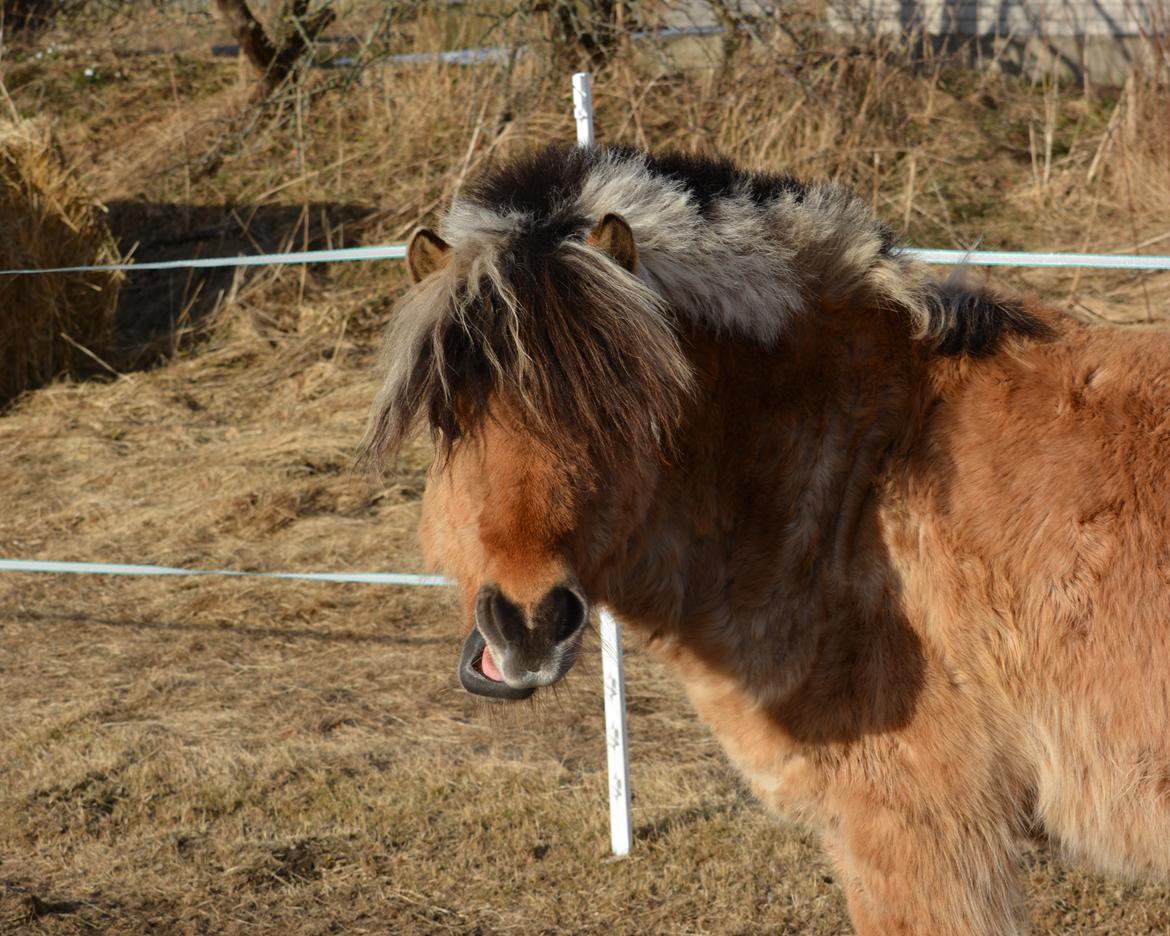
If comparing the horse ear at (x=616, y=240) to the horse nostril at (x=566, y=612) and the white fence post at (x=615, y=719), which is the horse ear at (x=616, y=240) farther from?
the white fence post at (x=615, y=719)

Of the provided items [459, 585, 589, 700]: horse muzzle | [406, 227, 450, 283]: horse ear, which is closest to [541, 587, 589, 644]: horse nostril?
[459, 585, 589, 700]: horse muzzle

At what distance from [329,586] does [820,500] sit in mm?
4353

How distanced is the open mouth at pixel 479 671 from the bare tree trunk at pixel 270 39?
8.94 metres

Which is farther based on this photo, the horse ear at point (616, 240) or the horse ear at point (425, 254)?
the horse ear at point (425, 254)

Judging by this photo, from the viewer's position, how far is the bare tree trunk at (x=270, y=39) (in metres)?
10.8

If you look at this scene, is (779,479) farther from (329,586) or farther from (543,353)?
(329,586)

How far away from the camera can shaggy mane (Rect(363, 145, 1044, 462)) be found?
91.5 inches

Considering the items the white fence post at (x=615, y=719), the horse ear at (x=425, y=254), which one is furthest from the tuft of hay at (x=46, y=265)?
the horse ear at (x=425, y=254)

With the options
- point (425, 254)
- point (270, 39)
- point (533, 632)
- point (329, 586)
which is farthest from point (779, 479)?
point (270, 39)

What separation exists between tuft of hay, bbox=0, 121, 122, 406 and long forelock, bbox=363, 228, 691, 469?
23.4 ft

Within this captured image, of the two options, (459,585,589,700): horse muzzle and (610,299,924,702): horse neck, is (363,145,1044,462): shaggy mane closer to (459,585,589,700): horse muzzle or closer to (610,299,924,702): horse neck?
(610,299,924,702): horse neck

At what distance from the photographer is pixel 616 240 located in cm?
239

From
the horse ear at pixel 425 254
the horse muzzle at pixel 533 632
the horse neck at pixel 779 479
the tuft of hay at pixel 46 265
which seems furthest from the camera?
the tuft of hay at pixel 46 265

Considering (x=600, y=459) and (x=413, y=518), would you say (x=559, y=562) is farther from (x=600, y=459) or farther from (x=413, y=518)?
(x=413, y=518)
